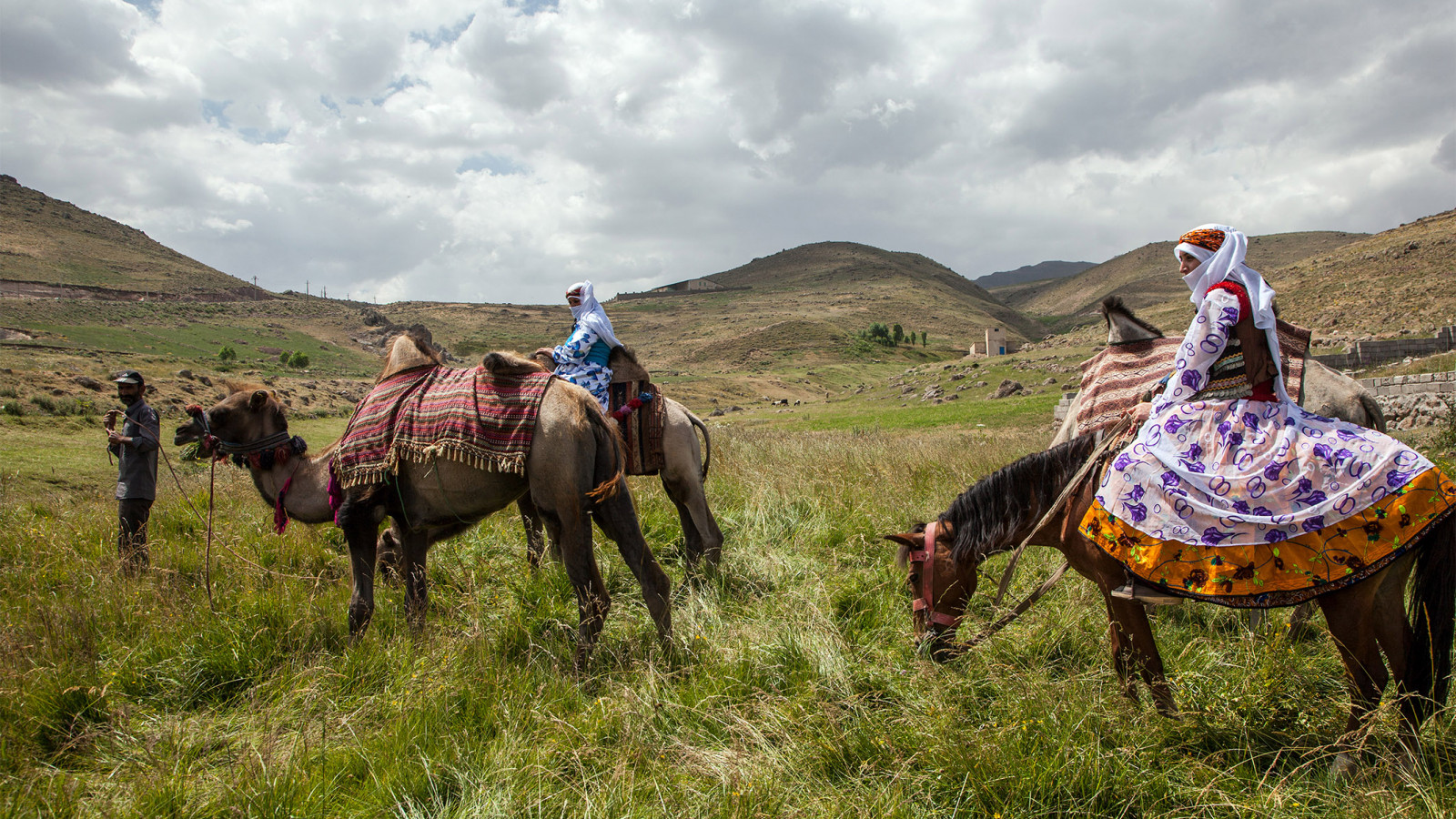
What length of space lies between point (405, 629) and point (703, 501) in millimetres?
2773

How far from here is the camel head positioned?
5035 mm

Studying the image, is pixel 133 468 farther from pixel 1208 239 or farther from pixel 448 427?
pixel 1208 239

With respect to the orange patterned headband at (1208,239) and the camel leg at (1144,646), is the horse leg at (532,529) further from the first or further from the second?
the orange patterned headband at (1208,239)

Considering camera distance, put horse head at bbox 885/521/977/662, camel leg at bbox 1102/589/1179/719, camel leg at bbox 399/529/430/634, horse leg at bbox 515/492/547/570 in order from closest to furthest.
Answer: camel leg at bbox 1102/589/1179/719 < horse head at bbox 885/521/977/662 < camel leg at bbox 399/529/430/634 < horse leg at bbox 515/492/547/570

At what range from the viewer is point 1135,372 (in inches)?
189

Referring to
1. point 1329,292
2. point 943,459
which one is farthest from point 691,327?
point 943,459

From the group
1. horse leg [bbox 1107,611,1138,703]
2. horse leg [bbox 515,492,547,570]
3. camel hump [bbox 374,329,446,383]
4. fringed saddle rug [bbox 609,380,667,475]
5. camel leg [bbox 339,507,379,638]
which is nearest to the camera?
horse leg [bbox 1107,611,1138,703]

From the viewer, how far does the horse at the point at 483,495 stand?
437 centimetres

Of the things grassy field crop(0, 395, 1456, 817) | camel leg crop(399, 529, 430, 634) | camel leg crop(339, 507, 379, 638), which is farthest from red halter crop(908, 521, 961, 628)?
camel leg crop(339, 507, 379, 638)

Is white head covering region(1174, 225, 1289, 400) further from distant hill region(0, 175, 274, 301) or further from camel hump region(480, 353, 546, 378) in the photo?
distant hill region(0, 175, 274, 301)

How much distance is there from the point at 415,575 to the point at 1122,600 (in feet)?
14.1

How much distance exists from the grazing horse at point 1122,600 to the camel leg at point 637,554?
150 centimetres

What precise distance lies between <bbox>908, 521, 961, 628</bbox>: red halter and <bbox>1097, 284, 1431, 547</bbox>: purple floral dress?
0.98 meters

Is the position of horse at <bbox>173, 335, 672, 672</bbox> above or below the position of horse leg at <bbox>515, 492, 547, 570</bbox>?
above
